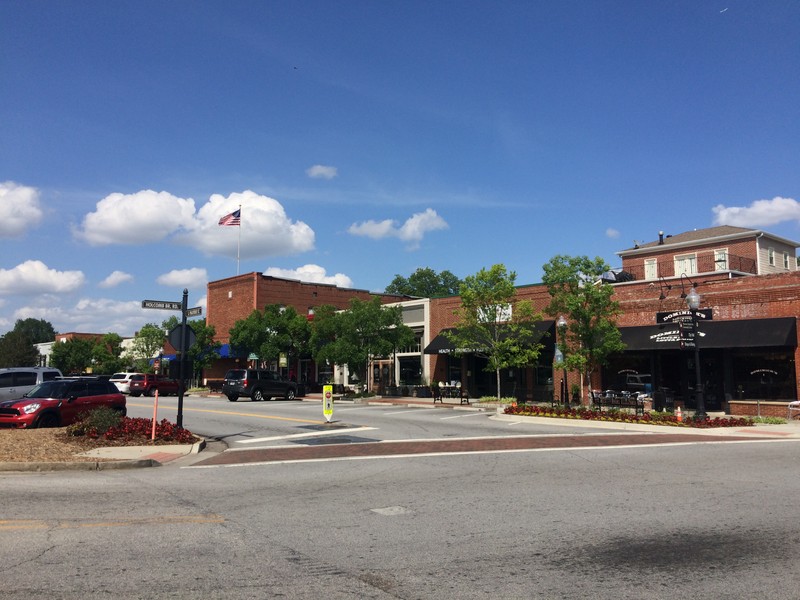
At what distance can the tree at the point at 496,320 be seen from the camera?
3006 cm

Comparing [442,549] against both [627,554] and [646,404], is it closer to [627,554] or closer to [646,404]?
[627,554]

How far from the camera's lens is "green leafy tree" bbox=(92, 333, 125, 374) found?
7275cm

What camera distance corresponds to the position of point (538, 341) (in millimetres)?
31375

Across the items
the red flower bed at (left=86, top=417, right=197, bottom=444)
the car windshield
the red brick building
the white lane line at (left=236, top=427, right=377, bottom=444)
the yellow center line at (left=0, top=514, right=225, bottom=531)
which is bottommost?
the white lane line at (left=236, top=427, right=377, bottom=444)

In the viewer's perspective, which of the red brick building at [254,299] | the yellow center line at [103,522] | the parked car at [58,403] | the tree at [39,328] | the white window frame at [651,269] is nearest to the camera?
the yellow center line at [103,522]

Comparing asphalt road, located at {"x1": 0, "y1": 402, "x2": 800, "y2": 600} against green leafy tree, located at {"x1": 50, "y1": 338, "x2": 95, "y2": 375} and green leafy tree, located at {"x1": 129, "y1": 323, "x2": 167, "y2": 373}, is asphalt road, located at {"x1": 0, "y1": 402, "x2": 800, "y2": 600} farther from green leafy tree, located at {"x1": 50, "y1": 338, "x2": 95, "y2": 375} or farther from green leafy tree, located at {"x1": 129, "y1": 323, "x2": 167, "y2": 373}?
green leafy tree, located at {"x1": 50, "y1": 338, "x2": 95, "y2": 375}

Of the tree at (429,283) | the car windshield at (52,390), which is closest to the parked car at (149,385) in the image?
the car windshield at (52,390)

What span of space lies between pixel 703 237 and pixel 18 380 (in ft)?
132

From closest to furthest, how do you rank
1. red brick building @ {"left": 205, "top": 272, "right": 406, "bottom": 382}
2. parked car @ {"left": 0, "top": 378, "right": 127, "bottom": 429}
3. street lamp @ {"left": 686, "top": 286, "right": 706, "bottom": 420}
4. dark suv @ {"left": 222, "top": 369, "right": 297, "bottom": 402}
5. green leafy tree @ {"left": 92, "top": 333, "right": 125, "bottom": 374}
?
parked car @ {"left": 0, "top": 378, "right": 127, "bottom": 429} < street lamp @ {"left": 686, "top": 286, "right": 706, "bottom": 420} < dark suv @ {"left": 222, "top": 369, "right": 297, "bottom": 402} < red brick building @ {"left": 205, "top": 272, "right": 406, "bottom": 382} < green leafy tree @ {"left": 92, "top": 333, "right": 125, "bottom": 374}

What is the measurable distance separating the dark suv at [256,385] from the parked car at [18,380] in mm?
14494

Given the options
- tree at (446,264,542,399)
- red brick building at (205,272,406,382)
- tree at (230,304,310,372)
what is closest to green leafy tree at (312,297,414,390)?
tree at (230,304,310,372)

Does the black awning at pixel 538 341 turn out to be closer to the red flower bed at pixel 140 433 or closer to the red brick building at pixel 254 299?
the red brick building at pixel 254 299

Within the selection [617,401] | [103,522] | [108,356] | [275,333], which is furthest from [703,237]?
[108,356]

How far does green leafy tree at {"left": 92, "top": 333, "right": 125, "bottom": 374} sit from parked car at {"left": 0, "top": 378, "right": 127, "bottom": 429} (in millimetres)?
56104
